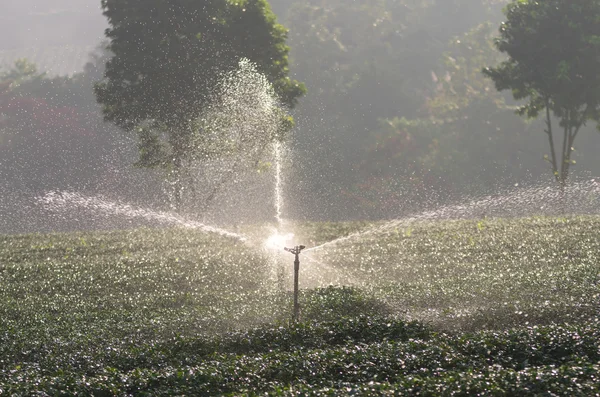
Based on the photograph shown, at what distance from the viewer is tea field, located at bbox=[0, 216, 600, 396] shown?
11.1 m

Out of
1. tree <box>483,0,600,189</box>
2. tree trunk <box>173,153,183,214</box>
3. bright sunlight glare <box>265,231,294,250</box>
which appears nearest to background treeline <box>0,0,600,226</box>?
tree trunk <box>173,153,183,214</box>

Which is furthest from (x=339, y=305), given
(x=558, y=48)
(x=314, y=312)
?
(x=558, y=48)

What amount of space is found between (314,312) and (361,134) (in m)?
46.8

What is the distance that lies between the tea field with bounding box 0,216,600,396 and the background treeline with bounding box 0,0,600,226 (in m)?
24.6

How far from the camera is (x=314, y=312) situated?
685 inches

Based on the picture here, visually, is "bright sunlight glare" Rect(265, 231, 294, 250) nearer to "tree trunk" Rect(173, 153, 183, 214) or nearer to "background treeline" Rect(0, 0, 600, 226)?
"tree trunk" Rect(173, 153, 183, 214)

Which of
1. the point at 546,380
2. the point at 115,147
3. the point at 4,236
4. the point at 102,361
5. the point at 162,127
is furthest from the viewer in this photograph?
the point at 115,147

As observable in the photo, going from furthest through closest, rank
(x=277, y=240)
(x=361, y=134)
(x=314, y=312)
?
(x=361, y=134) < (x=277, y=240) < (x=314, y=312)

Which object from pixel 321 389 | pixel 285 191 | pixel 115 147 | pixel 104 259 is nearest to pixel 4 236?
pixel 104 259

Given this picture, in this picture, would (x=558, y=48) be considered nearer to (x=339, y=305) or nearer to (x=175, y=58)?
(x=175, y=58)

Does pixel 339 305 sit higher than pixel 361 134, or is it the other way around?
pixel 361 134

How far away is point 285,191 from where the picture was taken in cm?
6316

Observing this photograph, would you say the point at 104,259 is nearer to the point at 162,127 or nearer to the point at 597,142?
the point at 162,127

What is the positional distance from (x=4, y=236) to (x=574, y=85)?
24824 mm
